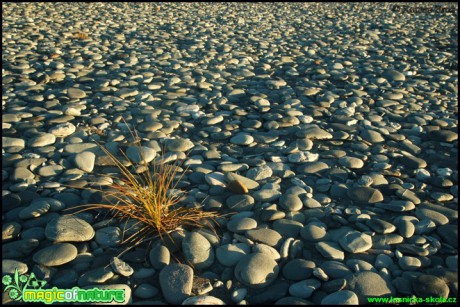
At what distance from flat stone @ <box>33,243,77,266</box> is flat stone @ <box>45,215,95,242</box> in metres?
0.07

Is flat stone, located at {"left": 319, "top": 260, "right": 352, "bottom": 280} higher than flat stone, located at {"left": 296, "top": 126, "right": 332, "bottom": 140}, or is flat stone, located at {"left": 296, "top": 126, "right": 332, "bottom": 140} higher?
flat stone, located at {"left": 319, "top": 260, "right": 352, "bottom": 280}

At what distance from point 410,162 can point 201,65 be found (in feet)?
10.1

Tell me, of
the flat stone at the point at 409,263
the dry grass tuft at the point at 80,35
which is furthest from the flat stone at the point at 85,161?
the dry grass tuft at the point at 80,35

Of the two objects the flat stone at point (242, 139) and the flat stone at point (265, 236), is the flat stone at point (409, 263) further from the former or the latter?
the flat stone at point (242, 139)

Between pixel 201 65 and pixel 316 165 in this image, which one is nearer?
pixel 316 165

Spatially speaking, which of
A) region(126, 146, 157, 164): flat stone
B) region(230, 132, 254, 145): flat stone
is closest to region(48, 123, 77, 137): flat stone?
region(126, 146, 157, 164): flat stone

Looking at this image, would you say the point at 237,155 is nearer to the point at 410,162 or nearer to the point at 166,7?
the point at 410,162

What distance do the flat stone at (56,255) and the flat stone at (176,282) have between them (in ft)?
1.64

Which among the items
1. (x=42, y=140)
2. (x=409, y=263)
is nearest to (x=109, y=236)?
(x=42, y=140)

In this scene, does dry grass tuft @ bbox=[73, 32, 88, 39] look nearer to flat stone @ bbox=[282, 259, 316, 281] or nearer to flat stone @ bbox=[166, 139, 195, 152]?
flat stone @ bbox=[166, 139, 195, 152]

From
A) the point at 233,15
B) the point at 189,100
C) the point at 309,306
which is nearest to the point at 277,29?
the point at 233,15

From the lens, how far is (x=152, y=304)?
1.88 metres

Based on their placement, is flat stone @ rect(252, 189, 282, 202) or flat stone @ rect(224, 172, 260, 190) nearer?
flat stone @ rect(252, 189, 282, 202)

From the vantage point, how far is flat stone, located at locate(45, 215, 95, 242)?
2195mm
